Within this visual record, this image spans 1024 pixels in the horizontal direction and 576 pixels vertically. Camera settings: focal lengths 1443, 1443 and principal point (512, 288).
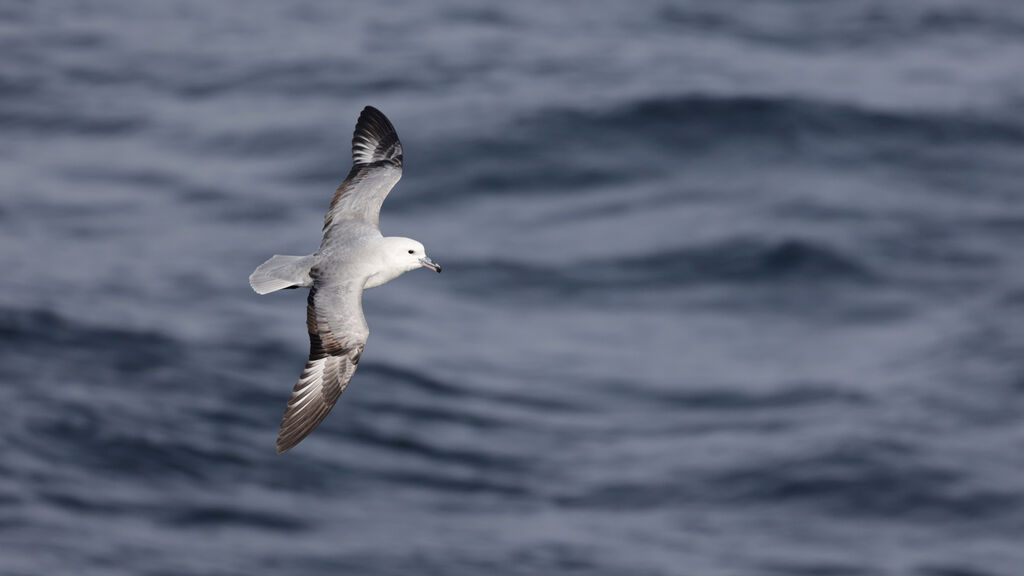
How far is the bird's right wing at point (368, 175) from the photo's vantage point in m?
9.38

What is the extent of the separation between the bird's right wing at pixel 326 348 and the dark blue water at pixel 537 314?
13.1m

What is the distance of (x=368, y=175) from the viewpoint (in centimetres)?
970

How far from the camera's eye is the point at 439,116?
95.3 feet

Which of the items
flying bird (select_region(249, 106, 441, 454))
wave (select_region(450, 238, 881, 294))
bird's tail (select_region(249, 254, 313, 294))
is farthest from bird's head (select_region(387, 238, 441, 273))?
wave (select_region(450, 238, 881, 294))

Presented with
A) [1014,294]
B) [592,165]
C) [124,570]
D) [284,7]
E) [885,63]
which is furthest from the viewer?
[284,7]

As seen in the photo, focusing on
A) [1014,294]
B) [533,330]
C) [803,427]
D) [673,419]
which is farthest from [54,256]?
[1014,294]

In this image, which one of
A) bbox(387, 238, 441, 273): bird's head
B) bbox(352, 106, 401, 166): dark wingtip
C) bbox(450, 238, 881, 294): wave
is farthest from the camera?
bbox(450, 238, 881, 294): wave

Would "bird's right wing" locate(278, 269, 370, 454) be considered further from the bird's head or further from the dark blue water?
the dark blue water

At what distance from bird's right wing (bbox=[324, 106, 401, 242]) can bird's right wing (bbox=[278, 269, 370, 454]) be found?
0.88m

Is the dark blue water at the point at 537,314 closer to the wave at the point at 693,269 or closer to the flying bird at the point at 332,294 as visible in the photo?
the wave at the point at 693,269

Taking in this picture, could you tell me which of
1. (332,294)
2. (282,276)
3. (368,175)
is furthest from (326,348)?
(368,175)

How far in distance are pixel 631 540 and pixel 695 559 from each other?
1.03m

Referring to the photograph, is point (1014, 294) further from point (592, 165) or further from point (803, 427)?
point (592, 165)

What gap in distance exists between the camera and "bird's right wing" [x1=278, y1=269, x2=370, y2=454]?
27.3ft
